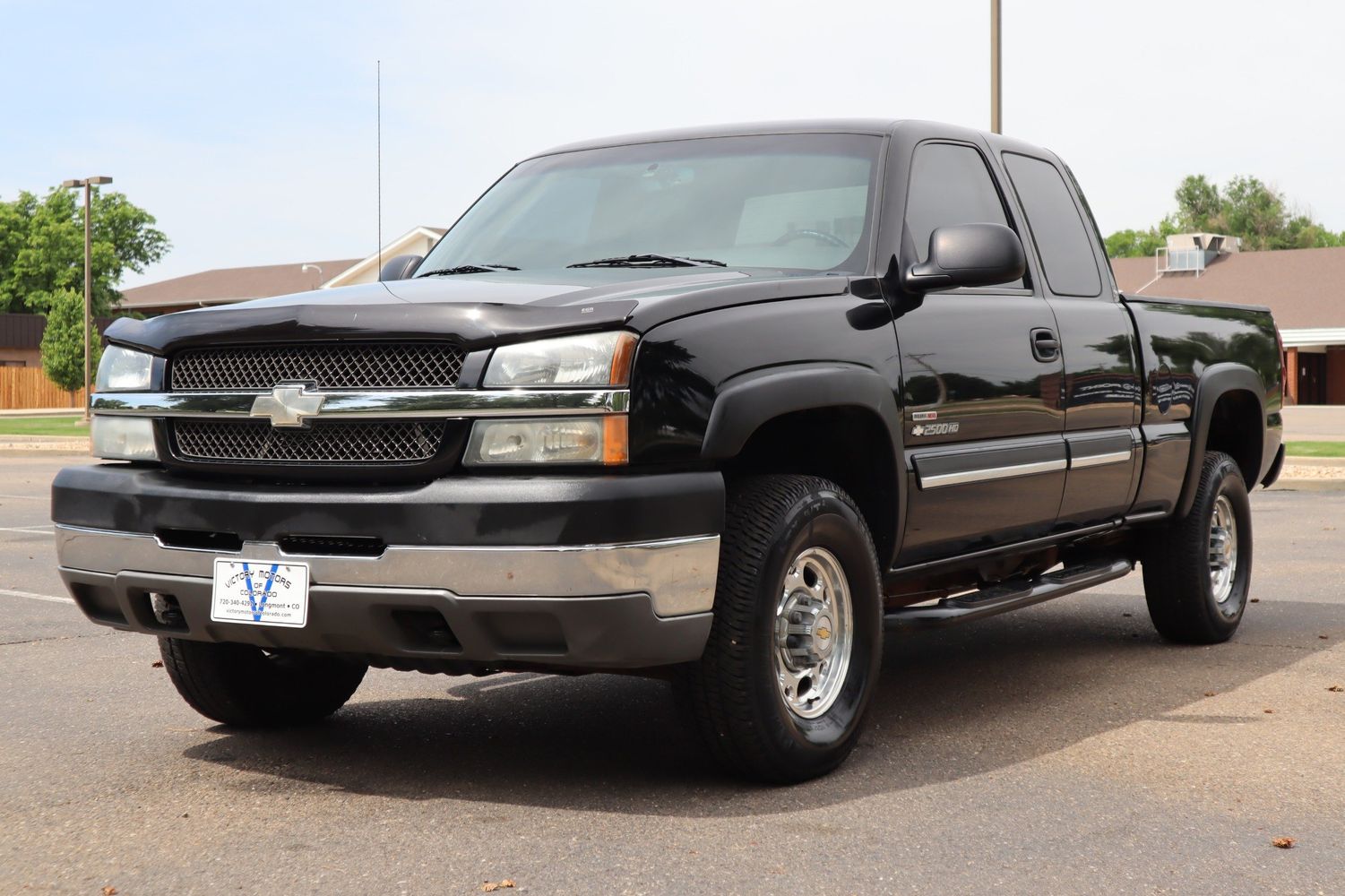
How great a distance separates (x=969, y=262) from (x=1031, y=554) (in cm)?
187

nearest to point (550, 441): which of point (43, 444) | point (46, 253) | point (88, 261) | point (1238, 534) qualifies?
point (1238, 534)

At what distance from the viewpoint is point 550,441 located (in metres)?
4.11

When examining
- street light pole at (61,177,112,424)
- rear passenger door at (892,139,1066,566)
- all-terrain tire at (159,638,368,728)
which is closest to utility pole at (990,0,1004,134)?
rear passenger door at (892,139,1066,566)

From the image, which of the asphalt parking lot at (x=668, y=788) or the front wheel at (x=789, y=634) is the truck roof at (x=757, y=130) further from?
the asphalt parking lot at (x=668, y=788)

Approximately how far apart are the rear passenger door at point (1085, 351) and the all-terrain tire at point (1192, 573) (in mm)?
720

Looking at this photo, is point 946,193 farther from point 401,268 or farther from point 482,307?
point 482,307

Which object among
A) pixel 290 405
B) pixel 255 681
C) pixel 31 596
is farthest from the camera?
pixel 31 596

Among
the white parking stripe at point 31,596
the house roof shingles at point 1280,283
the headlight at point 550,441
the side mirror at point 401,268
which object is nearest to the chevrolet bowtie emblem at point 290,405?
the headlight at point 550,441

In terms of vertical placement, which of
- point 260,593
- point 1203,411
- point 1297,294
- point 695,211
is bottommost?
point 260,593

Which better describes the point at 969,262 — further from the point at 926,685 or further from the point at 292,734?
the point at 292,734

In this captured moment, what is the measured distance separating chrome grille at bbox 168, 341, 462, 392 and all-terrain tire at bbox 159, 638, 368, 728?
98 centimetres

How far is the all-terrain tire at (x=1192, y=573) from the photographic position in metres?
7.14

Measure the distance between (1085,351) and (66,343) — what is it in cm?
4922

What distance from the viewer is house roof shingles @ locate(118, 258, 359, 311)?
244 ft
